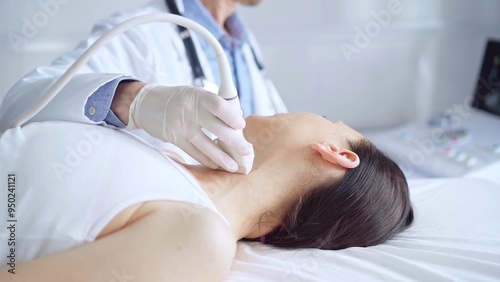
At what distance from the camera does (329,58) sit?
7.48ft

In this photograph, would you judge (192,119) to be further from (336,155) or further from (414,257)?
(414,257)

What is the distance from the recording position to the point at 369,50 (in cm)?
233

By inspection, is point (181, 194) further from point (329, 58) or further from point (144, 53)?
point (329, 58)

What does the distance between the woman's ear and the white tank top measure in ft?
0.87

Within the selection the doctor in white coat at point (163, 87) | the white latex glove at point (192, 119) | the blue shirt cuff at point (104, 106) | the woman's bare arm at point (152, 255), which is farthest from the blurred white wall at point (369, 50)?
the woman's bare arm at point (152, 255)

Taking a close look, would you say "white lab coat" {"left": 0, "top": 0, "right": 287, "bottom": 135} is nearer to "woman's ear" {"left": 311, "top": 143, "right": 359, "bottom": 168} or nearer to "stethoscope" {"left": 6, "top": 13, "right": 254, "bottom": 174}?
"stethoscope" {"left": 6, "top": 13, "right": 254, "bottom": 174}

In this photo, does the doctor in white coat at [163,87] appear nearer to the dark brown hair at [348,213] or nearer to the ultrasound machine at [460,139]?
the dark brown hair at [348,213]

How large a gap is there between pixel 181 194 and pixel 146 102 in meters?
0.18

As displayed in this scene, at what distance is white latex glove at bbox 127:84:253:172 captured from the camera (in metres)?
0.87

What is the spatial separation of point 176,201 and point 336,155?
352 millimetres

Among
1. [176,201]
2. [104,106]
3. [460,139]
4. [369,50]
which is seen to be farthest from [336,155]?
[369,50]

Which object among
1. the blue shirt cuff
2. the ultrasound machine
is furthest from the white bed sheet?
the ultrasound machine

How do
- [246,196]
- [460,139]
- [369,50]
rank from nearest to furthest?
[246,196] < [460,139] < [369,50]

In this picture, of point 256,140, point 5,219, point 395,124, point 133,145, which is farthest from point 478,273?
point 395,124
